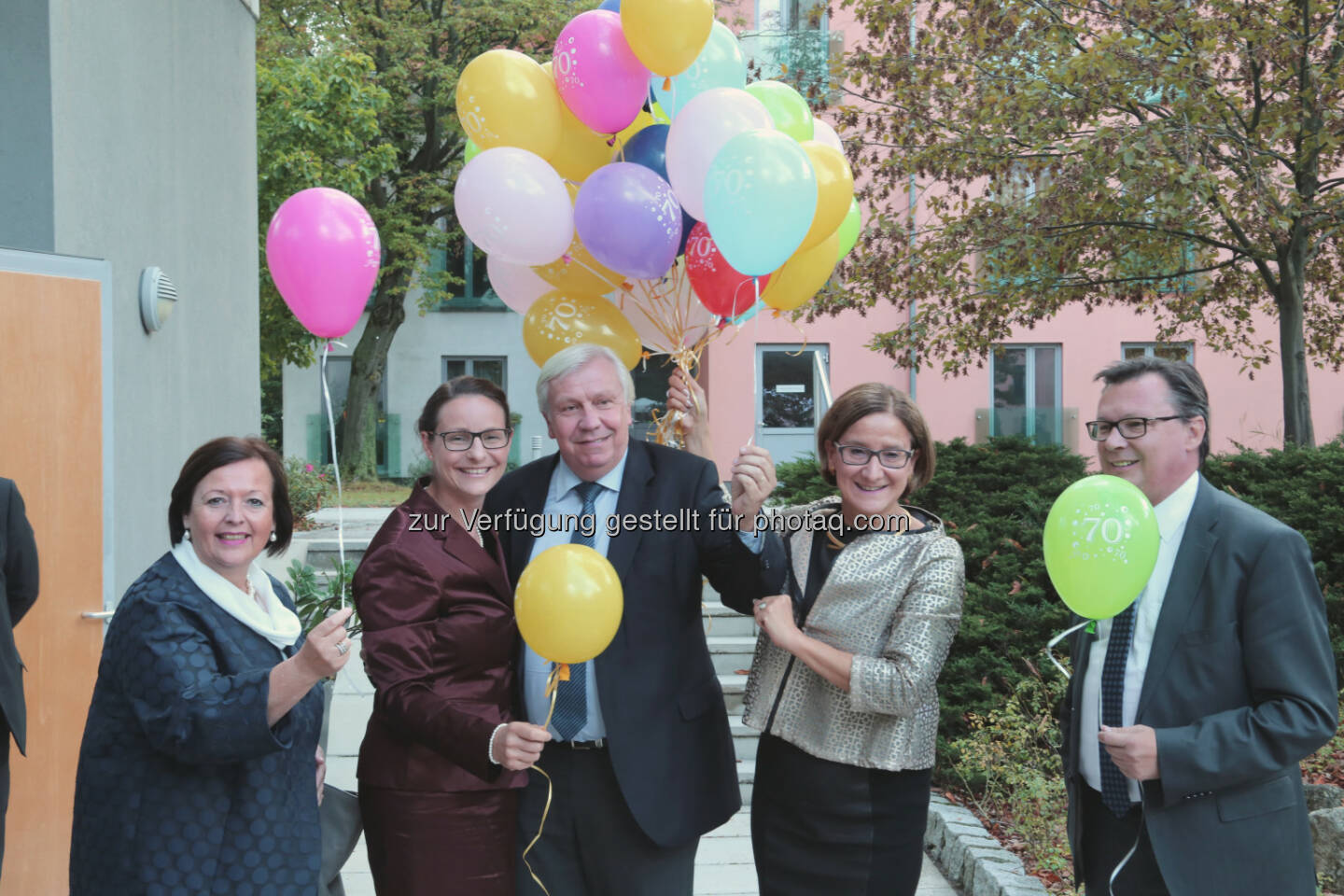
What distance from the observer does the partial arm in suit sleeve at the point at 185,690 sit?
179cm

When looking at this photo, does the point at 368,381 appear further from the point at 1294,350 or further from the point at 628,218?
the point at 628,218

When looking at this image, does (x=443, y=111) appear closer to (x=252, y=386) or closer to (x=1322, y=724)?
(x=252, y=386)

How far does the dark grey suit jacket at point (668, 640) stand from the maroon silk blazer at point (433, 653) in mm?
143

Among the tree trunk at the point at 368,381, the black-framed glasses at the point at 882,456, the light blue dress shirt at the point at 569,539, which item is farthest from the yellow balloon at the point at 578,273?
the tree trunk at the point at 368,381

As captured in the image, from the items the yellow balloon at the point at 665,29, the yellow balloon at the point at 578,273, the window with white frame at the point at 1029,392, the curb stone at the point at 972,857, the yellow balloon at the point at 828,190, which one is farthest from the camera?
the window with white frame at the point at 1029,392

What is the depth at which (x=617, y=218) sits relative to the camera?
2592 millimetres

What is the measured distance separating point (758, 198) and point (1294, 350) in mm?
5113

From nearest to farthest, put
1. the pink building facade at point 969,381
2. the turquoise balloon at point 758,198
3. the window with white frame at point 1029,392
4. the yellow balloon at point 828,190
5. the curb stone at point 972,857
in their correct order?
the turquoise balloon at point 758,198 → the yellow balloon at point 828,190 → the curb stone at point 972,857 → the pink building facade at point 969,381 → the window with white frame at point 1029,392

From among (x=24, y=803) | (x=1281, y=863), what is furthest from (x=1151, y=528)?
(x=24, y=803)

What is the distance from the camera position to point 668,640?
7.22 ft

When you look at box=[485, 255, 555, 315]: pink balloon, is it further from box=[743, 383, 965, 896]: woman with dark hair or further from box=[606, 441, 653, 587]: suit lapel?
box=[743, 383, 965, 896]: woman with dark hair

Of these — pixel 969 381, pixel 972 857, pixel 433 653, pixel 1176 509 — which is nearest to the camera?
pixel 1176 509

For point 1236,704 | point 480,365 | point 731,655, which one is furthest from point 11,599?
point 480,365

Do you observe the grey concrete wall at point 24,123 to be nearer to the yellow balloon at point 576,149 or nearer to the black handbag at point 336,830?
the yellow balloon at point 576,149
